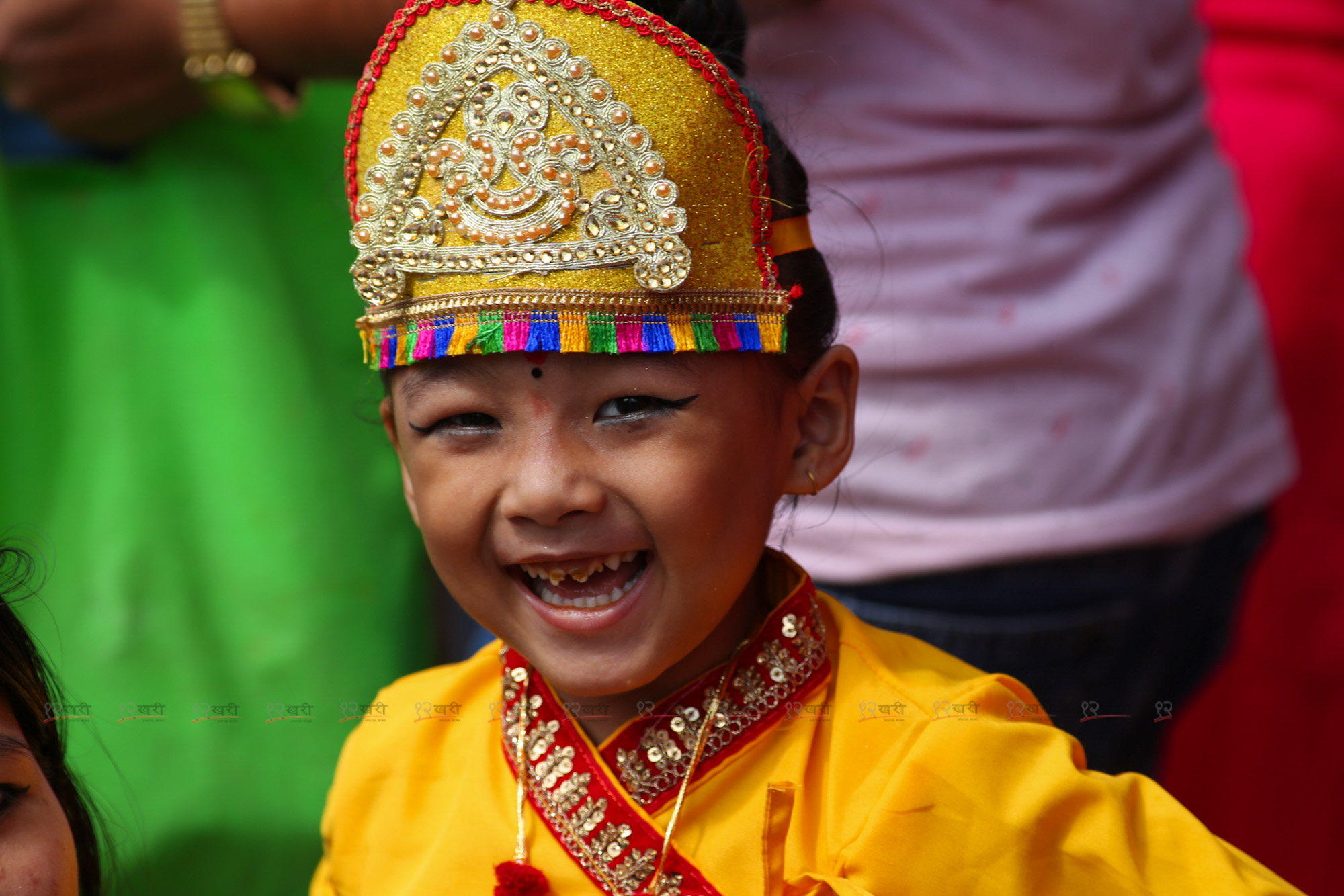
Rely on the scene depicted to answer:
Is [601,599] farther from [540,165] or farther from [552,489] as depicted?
[540,165]

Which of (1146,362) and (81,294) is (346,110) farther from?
(1146,362)

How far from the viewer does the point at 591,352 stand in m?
0.94

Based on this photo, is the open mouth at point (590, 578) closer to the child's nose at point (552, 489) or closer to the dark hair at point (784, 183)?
the child's nose at point (552, 489)

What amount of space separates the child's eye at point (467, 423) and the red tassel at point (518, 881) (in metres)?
0.39

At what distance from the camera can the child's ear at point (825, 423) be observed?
1.10m

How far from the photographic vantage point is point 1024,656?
1451 mm

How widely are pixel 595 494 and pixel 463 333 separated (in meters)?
0.17

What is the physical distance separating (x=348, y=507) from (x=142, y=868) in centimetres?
53

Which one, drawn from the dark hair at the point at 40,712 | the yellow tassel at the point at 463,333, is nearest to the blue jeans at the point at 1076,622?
the yellow tassel at the point at 463,333

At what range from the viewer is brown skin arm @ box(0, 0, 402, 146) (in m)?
1.42

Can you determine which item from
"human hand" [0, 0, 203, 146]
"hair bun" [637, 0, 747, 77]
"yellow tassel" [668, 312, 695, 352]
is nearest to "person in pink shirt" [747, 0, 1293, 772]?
"hair bun" [637, 0, 747, 77]

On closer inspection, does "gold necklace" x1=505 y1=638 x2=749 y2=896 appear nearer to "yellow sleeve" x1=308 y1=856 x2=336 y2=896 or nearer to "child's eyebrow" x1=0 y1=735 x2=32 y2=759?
"yellow sleeve" x1=308 y1=856 x2=336 y2=896

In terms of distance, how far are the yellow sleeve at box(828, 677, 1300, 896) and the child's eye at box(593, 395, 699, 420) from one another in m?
0.35

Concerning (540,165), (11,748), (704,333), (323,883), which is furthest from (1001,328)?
(11,748)
